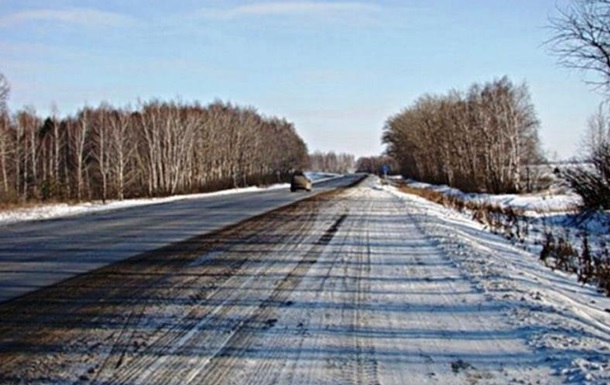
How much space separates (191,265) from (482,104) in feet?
190

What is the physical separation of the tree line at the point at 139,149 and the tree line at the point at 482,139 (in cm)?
2690

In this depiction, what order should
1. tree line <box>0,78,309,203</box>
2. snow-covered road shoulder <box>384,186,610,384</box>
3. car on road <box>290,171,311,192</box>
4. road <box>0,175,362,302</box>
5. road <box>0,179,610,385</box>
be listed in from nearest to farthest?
1. road <box>0,179,610,385</box>
2. snow-covered road shoulder <box>384,186,610,384</box>
3. road <box>0,175,362,302</box>
4. car on road <box>290,171,311,192</box>
5. tree line <box>0,78,309,203</box>

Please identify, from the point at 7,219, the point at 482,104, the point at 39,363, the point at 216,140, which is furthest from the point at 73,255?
the point at 216,140

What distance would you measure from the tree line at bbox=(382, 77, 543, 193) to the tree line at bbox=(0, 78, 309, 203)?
26.9 metres

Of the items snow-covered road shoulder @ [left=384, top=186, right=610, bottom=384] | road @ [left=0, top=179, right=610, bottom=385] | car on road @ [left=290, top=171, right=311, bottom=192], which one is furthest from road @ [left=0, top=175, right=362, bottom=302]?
car on road @ [left=290, top=171, right=311, bottom=192]

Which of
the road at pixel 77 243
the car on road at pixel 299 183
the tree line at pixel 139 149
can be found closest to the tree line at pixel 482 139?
the car on road at pixel 299 183

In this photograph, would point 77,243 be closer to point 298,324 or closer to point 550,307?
point 298,324

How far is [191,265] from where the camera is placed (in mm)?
9969

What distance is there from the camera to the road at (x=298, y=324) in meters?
4.86

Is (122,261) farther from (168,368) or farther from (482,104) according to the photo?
(482,104)

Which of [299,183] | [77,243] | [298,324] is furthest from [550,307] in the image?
[299,183]

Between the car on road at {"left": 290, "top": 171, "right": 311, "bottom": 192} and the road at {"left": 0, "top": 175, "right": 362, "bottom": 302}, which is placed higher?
the car on road at {"left": 290, "top": 171, "right": 311, "bottom": 192}

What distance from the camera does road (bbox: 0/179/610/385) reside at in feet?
15.9

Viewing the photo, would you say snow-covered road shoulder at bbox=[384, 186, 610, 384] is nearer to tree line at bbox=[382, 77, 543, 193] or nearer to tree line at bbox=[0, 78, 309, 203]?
tree line at bbox=[382, 77, 543, 193]
